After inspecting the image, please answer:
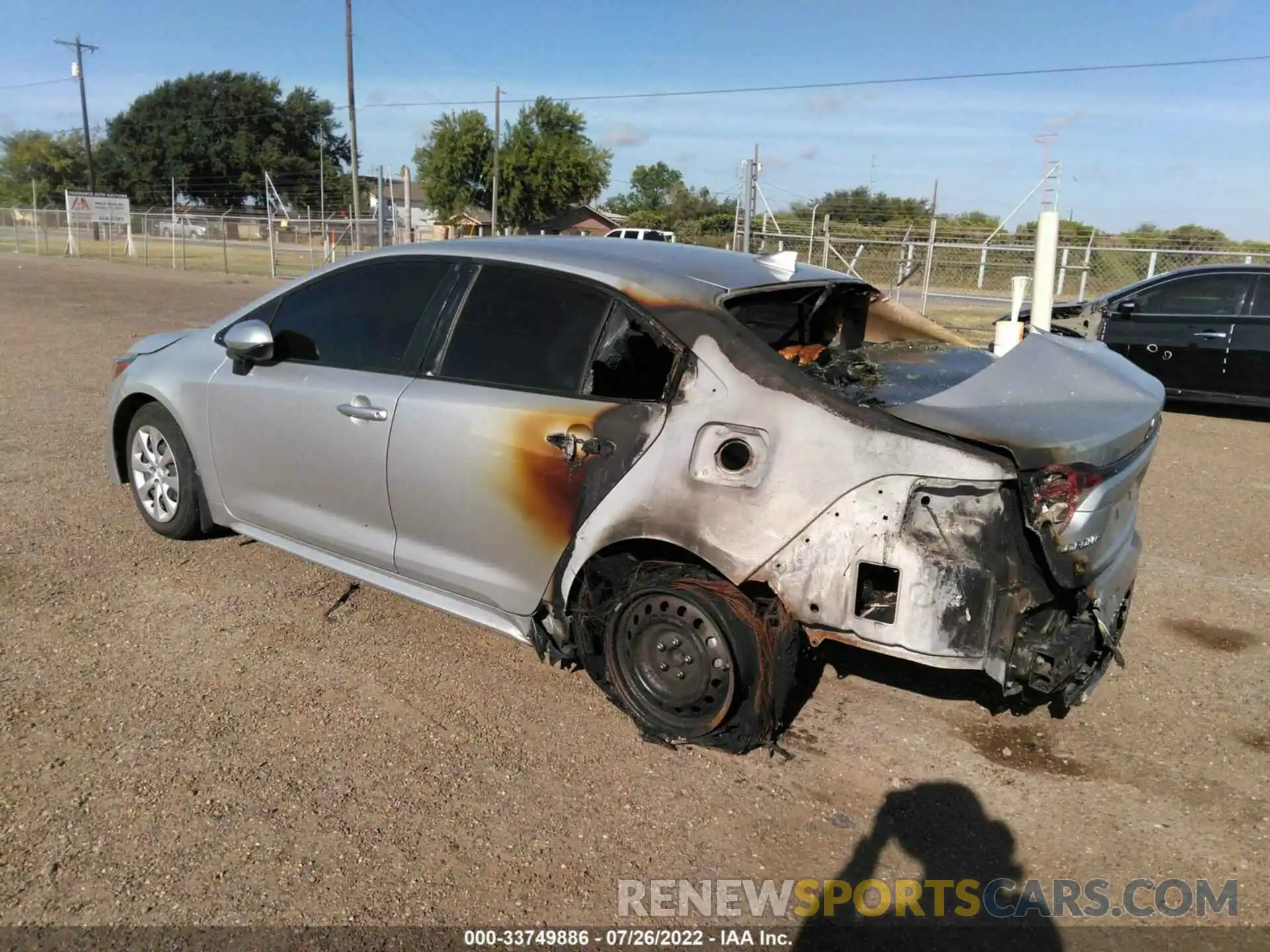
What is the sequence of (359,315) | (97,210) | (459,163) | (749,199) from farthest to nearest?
(459,163)
(97,210)
(749,199)
(359,315)

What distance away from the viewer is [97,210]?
38.4 meters

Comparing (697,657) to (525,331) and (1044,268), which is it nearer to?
(525,331)

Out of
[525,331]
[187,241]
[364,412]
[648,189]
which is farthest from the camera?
[648,189]

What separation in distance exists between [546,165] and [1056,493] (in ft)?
182

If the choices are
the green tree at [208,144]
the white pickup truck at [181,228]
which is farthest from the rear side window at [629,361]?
the green tree at [208,144]

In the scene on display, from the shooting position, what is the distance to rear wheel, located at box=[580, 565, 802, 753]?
3.01 m

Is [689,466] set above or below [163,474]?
above

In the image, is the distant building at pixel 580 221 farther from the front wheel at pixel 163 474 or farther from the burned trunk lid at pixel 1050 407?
the burned trunk lid at pixel 1050 407

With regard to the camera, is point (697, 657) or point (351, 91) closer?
point (697, 657)

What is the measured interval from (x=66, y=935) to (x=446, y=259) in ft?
8.56

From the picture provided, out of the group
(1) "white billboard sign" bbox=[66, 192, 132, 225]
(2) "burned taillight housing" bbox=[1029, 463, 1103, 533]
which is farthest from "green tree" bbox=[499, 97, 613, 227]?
(2) "burned taillight housing" bbox=[1029, 463, 1103, 533]

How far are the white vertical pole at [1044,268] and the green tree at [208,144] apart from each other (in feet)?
242

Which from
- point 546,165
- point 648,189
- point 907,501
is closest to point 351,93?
point 546,165

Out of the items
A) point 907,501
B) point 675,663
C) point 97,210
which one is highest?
point 97,210
